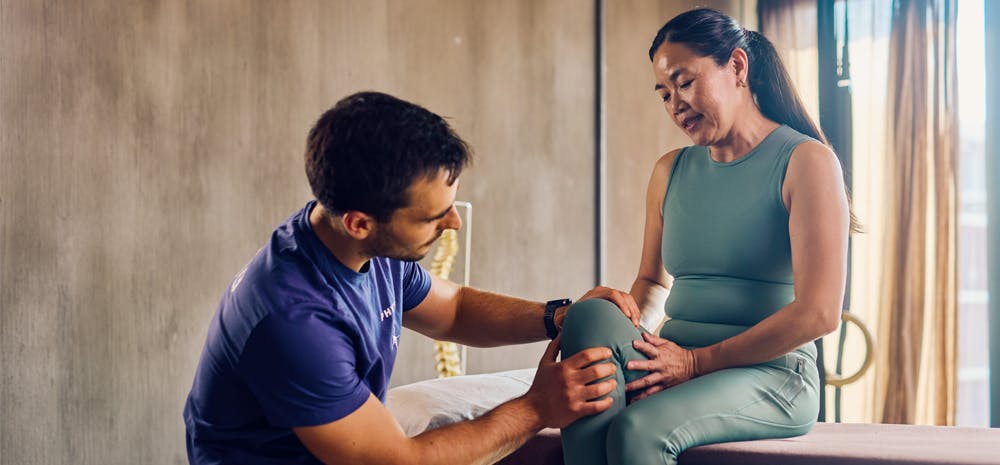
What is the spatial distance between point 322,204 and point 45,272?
0.92 metres

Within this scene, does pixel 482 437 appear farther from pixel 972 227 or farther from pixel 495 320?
pixel 972 227

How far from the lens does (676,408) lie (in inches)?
57.2

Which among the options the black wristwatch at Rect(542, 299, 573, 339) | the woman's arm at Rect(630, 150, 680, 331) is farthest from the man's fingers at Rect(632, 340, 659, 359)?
the woman's arm at Rect(630, 150, 680, 331)

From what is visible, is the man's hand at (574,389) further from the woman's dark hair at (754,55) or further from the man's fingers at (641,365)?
the woman's dark hair at (754,55)

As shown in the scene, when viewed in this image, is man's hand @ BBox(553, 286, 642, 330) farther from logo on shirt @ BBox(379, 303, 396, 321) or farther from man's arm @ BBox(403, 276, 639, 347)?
logo on shirt @ BBox(379, 303, 396, 321)

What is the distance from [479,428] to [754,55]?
0.95 meters

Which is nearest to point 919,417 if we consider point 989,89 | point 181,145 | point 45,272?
point 989,89

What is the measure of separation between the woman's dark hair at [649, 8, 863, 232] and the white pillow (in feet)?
2.61

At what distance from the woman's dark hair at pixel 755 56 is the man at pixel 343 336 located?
1.91 ft

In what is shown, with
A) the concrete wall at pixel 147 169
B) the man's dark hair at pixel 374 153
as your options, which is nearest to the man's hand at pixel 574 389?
the man's dark hair at pixel 374 153

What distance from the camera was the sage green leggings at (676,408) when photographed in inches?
55.4

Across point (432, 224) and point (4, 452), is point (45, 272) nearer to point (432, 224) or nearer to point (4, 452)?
point (4, 452)

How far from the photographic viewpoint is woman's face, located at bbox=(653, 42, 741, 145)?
68.4 inches

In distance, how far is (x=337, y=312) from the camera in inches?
53.3
